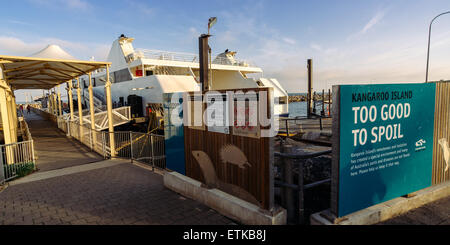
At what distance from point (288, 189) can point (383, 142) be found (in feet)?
4.86

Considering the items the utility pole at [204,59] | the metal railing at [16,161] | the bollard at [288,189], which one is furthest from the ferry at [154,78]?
the bollard at [288,189]

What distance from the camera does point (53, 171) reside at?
7.28m

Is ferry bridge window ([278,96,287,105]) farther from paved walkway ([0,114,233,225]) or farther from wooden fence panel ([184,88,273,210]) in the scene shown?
wooden fence panel ([184,88,273,210])

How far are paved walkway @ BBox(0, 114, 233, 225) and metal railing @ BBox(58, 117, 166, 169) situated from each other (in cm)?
55

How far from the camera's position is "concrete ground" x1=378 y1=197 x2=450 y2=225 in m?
3.50

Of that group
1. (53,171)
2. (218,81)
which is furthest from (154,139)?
(218,81)

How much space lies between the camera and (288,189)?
3725 mm

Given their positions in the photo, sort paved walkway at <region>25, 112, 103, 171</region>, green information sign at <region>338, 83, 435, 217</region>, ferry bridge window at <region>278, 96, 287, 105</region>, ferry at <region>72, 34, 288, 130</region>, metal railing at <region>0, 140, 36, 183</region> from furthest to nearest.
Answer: ferry bridge window at <region>278, 96, 287, 105</region> < ferry at <region>72, 34, 288, 130</region> < paved walkway at <region>25, 112, 103, 171</region> < metal railing at <region>0, 140, 36, 183</region> < green information sign at <region>338, 83, 435, 217</region>

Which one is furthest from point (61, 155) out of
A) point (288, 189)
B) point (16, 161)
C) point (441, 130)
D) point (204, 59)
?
point (441, 130)

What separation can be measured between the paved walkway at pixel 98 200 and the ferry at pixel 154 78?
1218 centimetres

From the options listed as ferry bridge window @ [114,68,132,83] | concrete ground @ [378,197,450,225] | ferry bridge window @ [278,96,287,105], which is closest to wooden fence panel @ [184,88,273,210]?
concrete ground @ [378,197,450,225]

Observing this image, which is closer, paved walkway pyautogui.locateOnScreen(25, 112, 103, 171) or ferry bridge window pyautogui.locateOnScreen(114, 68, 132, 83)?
paved walkway pyautogui.locateOnScreen(25, 112, 103, 171)

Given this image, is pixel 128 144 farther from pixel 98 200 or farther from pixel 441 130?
pixel 441 130

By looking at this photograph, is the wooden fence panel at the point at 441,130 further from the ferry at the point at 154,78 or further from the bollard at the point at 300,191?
the ferry at the point at 154,78
